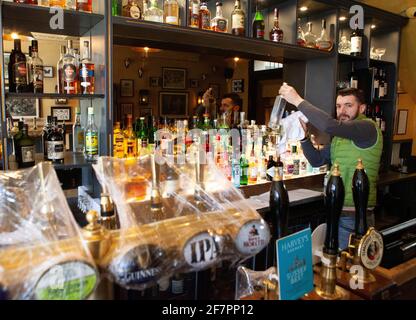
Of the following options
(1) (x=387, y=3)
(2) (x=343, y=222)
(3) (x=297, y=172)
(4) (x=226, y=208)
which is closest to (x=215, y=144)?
(3) (x=297, y=172)

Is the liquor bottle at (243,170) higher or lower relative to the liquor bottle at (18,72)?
lower

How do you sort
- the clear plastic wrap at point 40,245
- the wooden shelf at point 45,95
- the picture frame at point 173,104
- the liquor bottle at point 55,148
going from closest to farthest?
the clear plastic wrap at point 40,245
the wooden shelf at point 45,95
the liquor bottle at point 55,148
the picture frame at point 173,104

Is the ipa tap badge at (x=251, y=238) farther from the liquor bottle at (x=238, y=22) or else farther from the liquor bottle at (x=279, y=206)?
the liquor bottle at (x=238, y=22)

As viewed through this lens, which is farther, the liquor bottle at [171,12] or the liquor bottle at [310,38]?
the liquor bottle at [310,38]

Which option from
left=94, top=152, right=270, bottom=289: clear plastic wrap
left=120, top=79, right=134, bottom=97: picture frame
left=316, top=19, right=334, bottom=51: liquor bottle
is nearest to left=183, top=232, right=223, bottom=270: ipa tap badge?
left=94, top=152, right=270, bottom=289: clear plastic wrap

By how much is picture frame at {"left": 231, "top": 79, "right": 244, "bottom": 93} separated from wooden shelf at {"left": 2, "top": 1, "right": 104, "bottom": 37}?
2.65 meters

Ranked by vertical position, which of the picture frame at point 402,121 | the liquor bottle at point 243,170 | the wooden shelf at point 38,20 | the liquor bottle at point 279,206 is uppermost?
the wooden shelf at point 38,20

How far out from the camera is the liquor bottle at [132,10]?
199 centimetres

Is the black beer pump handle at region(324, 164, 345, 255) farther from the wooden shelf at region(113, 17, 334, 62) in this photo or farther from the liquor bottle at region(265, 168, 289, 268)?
the wooden shelf at region(113, 17, 334, 62)

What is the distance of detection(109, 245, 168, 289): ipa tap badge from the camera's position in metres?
0.67

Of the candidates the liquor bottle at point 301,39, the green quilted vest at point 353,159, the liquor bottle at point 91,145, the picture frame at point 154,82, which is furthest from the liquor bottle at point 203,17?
the picture frame at point 154,82

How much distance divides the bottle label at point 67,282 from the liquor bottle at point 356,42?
321cm

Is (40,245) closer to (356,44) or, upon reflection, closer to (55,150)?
(55,150)
